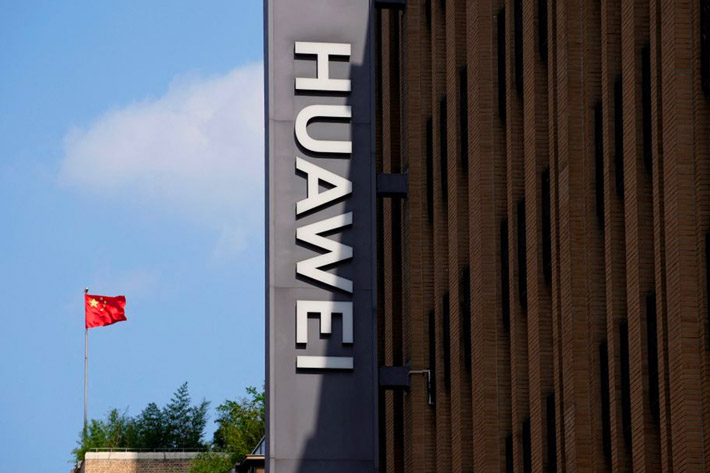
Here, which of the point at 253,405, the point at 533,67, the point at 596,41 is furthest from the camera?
the point at 253,405

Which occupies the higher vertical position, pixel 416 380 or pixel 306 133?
pixel 306 133

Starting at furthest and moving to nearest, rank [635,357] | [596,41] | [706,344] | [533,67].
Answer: [533,67]
[596,41]
[635,357]
[706,344]

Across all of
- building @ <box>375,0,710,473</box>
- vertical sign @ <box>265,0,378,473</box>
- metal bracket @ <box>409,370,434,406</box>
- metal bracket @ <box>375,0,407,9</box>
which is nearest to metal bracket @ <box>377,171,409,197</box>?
building @ <box>375,0,710,473</box>

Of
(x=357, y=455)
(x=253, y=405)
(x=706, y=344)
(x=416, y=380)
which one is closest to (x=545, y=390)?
(x=357, y=455)

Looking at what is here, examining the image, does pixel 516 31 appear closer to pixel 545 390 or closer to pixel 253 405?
pixel 545 390

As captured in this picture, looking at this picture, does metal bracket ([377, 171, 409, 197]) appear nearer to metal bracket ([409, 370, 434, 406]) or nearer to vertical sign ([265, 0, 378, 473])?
vertical sign ([265, 0, 378, 473])

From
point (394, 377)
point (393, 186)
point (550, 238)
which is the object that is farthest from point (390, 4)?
point (550, 238)

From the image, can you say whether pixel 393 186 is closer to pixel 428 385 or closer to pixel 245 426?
pixel 428 385

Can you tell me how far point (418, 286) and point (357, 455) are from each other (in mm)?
8857

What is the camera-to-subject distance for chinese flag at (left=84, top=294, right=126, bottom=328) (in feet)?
348

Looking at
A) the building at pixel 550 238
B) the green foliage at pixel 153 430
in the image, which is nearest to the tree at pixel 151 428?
the green foliage at pixel 153 430

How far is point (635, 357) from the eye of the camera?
84.5 ft

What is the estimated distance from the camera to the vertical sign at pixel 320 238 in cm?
3338

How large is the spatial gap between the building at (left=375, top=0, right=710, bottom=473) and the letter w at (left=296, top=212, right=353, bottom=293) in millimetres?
2987
